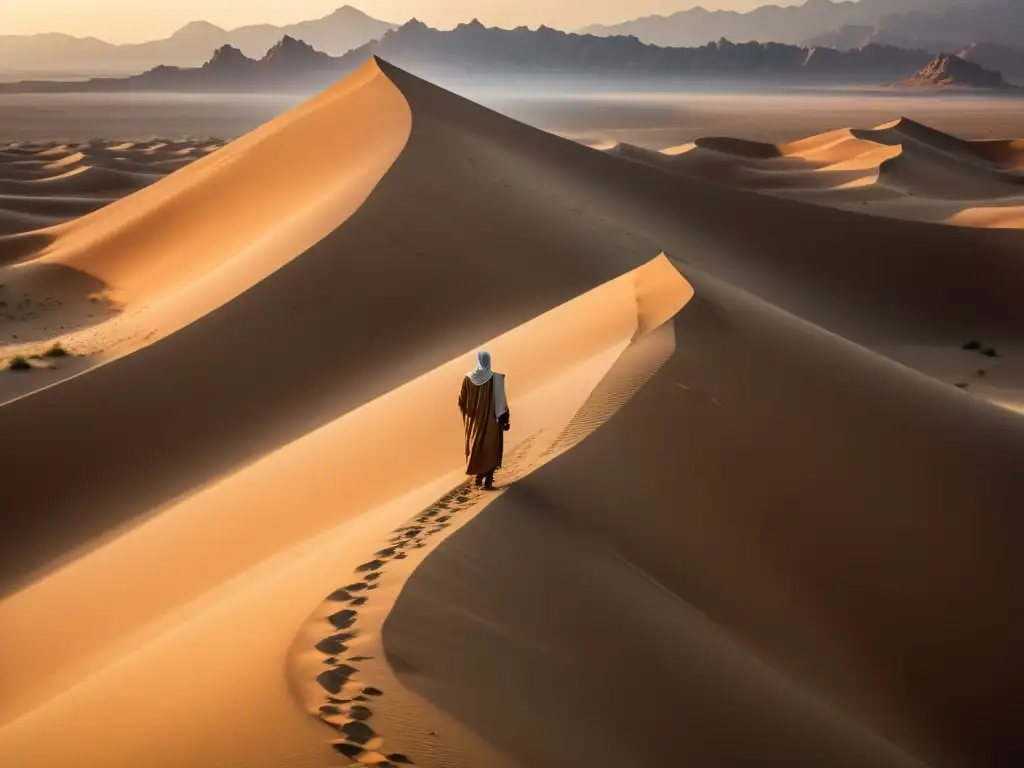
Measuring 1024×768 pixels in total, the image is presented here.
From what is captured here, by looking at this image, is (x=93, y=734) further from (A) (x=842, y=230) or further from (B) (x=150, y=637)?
(A) (x=842, y=230)

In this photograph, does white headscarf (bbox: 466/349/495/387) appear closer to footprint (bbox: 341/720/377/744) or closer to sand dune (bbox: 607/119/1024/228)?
footprint (bbox: 341/720/377/744)

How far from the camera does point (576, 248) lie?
16.7m

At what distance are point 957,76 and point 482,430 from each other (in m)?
209

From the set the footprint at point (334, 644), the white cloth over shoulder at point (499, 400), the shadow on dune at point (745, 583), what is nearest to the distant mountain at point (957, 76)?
the shadow on dune at point (745, 583)

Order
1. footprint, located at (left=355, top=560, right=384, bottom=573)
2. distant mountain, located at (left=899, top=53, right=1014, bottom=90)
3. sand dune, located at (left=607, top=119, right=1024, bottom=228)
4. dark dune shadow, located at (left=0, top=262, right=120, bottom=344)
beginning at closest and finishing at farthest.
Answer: footprint, located at (left=355, top=560, right=384, bottom=573), dark dune shadow, located at (left=0, top=262, right=120, bottom=344), sand dune, located at (left=607, top=119, right=1024, bottom=228), distant mountain, located at (left=899, top=53, right=1014, bottom=90)

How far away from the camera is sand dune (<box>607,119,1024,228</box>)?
121 ft

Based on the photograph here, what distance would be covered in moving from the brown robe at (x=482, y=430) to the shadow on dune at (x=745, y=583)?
303 millimetres

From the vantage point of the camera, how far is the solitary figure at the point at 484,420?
19.8 ft

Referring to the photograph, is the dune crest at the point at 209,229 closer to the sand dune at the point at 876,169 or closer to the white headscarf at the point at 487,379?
the white headscarf at the point at 487,379

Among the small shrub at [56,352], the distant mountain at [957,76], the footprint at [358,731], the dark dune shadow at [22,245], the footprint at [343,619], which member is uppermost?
the distant mountain at [957,76]

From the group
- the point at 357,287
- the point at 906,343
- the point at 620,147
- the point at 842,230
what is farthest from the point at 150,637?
the point at 620,147

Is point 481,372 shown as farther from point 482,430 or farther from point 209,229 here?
point 209,229

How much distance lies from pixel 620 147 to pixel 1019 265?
31779 mm

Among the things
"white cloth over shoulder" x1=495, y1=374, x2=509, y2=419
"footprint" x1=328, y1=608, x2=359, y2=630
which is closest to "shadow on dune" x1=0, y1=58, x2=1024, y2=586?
"white cloth over shoulder" x1=495, y1=374, x2=509, y2=419
